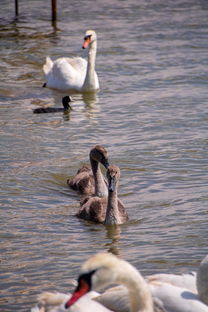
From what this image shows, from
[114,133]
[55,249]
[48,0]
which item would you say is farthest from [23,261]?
[48,0]

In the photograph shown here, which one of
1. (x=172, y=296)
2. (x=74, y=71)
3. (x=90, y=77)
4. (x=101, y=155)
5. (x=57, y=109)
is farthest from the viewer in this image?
(x=74, y=71)

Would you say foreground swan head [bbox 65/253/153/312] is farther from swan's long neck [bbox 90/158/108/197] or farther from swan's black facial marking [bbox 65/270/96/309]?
swan's long neck [bbox 90/158/108/197]

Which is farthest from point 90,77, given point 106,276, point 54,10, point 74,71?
point 106,276

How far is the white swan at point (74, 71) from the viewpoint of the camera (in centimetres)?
1733

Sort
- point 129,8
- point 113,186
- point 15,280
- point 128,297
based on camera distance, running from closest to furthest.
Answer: point 128,297
point 15,280
point 113,186
point 129,8

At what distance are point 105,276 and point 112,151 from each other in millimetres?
6995

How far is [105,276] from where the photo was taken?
5.12 metres

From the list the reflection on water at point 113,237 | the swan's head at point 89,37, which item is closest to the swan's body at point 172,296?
the reflection on water at point 113,237

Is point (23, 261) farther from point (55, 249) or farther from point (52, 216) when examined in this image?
point (52, 216)

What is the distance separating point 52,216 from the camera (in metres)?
9.45

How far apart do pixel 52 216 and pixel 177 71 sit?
29.6 feet

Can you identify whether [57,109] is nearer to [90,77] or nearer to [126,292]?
[90,77]

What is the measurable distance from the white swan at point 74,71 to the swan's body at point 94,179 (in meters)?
6.45

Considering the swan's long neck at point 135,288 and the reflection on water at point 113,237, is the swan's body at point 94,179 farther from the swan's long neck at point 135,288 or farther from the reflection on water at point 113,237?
the swan's long neck at point 135,288
